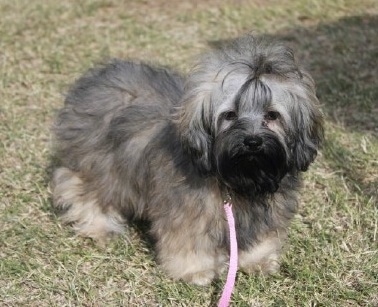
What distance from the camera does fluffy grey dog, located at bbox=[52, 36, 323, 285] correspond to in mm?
2678

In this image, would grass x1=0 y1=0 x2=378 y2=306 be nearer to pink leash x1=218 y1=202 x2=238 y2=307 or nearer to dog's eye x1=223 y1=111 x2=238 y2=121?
pink leash x1=218 y1=202 x2=238 y2=307

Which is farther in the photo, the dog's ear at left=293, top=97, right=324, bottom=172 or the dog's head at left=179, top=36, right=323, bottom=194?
the dog's ear at left=293, top=97, right=324, bottom=172

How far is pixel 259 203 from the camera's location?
3072 mm

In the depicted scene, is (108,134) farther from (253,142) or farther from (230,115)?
(253,142)

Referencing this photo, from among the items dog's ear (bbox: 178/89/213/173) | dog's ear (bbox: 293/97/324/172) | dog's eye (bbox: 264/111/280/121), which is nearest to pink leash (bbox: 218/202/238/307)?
dog's ear (bbox: 178/89/213/173)

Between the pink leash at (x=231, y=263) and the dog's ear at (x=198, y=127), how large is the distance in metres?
0.25

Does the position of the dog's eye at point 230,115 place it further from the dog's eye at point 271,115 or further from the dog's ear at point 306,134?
the dog's ear at point 306,134

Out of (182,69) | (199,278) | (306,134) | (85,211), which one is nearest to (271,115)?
(306,134)

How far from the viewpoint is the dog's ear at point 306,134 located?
276 centimetres

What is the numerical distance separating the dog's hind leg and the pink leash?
0.88 m

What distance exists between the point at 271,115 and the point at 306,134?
0.21m

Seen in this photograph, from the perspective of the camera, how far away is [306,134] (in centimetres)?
280

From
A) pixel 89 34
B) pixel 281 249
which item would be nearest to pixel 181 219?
pixel 281 249

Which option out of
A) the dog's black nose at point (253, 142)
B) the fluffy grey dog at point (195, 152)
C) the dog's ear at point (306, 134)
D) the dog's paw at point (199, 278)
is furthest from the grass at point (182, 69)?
the dog's black nose at point (253, 142)
